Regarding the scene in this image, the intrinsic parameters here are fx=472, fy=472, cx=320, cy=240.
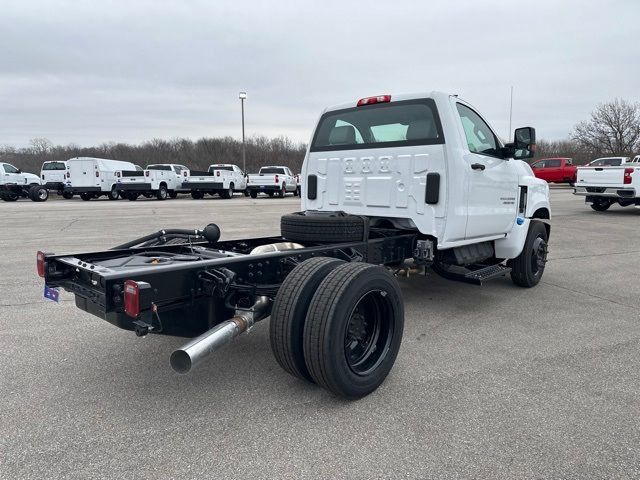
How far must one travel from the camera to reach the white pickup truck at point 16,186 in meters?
24.0

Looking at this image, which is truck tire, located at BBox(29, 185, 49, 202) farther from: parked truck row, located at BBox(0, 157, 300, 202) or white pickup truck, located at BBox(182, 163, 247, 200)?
white pickup truck, located at BBox(182, 163, 247, 200)

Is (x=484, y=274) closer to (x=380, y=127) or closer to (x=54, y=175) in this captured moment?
(x=380, y=127)

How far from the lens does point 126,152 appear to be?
6775 centimetres

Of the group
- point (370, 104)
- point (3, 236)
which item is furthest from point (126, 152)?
point (370, 104)

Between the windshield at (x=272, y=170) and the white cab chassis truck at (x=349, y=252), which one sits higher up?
the windshield at (x=272, y=170)

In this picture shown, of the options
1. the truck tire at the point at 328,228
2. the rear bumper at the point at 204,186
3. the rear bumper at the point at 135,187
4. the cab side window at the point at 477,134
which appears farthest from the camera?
the rear bumper at the point at 204,186

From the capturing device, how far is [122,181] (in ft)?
80.9

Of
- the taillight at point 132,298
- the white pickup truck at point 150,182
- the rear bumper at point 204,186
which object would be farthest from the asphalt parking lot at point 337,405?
the rear bumper at point 204,186

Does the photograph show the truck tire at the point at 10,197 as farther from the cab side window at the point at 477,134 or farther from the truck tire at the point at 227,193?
the cab side window at the point at 477,134

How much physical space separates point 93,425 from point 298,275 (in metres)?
1.50

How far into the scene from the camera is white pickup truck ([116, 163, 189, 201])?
24547 millimetres

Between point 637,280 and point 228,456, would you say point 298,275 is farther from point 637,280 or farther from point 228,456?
point 637,280

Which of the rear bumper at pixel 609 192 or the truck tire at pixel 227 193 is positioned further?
the truck tire at pixel 227 193

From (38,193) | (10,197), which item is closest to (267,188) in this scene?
(38,193)
